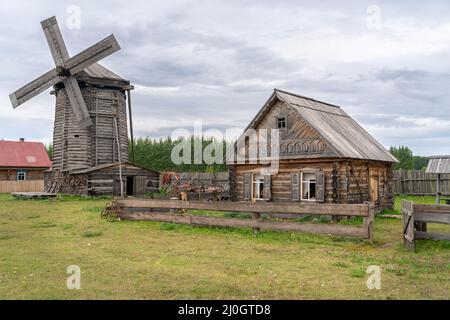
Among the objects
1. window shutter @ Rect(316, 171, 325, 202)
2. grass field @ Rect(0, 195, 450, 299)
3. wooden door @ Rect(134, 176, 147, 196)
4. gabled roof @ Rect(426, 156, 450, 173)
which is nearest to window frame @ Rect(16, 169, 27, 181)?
wooden door @ Rect(134, 176, 147, 196)

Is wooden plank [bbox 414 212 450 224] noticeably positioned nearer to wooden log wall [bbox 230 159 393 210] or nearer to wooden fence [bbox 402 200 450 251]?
wooden fence [bbox 402 200 450 251]

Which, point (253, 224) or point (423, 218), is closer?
point (423, 218)

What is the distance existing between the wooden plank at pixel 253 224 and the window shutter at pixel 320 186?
6.59m

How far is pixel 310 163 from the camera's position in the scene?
2062 centimetres

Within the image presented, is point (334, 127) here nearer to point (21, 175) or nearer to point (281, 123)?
point (281, 123)

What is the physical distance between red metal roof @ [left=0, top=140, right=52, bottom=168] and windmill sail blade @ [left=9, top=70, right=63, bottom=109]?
49.2 ft

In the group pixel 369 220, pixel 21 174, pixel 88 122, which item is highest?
pixel 88 122

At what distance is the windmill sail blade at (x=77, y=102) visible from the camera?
33500mm

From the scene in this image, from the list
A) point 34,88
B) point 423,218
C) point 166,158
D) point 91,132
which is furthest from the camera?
point 166,158

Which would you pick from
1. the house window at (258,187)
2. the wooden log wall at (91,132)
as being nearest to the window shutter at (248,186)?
the house window at (258,187)

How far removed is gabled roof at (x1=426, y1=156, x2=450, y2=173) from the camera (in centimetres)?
2424

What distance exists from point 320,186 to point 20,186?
36.7 meters

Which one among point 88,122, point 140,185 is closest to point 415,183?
point 140,185
